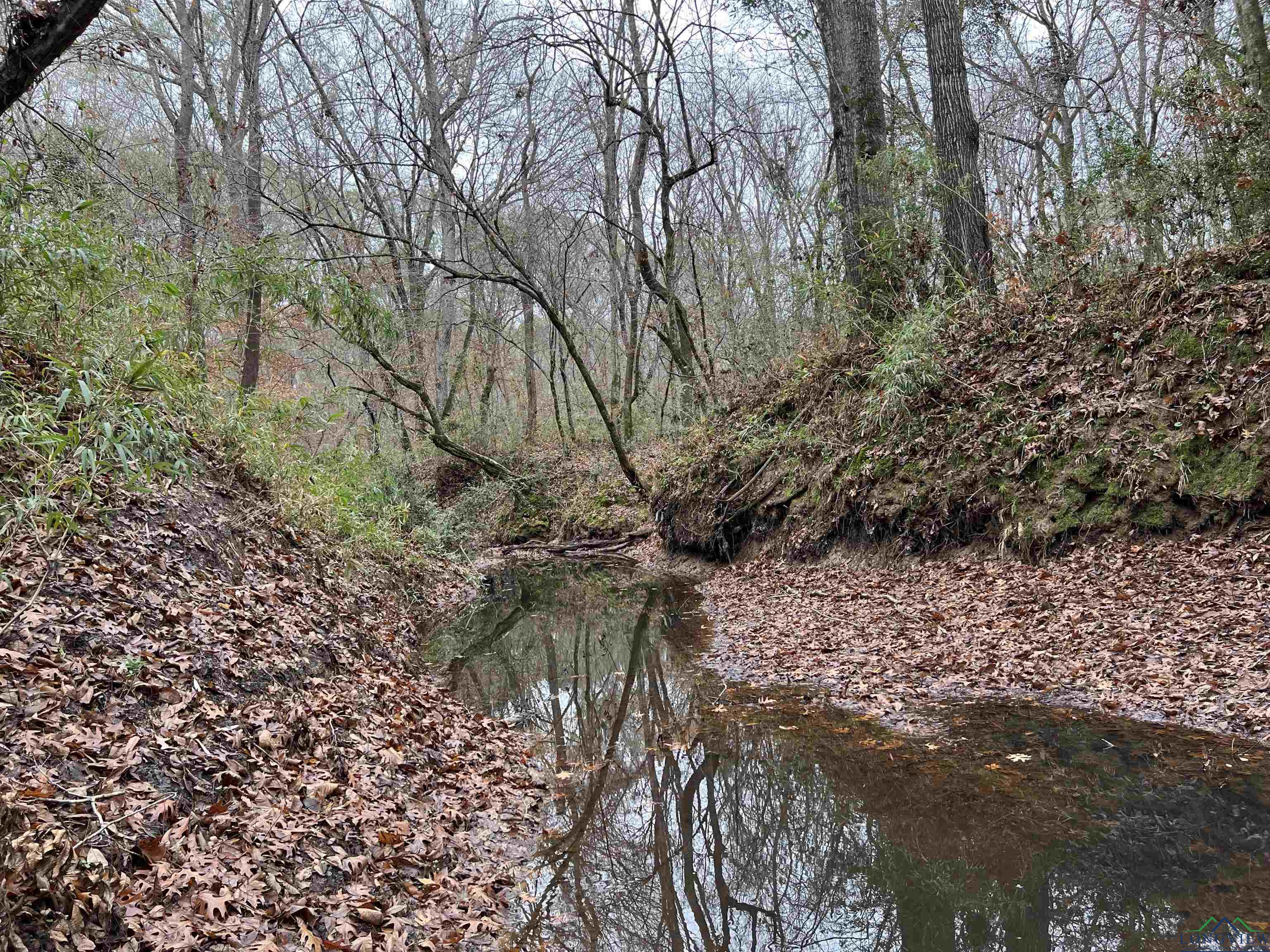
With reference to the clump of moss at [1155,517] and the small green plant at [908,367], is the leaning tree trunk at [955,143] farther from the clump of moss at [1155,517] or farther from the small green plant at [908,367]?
the clump of moss at [1155,517]

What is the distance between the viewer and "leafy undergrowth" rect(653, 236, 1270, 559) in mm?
7180

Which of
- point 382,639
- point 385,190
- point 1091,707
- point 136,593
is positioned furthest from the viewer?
point 385,190

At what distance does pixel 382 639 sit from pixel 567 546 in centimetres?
1049

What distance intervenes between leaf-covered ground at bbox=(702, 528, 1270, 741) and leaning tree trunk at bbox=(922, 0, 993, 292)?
4787mm

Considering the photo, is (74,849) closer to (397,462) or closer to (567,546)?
(567,546)

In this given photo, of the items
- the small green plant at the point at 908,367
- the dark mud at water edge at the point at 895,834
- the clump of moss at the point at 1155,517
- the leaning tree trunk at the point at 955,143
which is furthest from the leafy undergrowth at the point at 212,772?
the leaning tree trunk at the point at 955,143

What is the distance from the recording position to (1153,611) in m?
6.08

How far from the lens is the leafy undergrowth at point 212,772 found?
9.16 ft

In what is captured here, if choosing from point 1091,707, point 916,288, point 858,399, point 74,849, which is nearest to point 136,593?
point 74,849

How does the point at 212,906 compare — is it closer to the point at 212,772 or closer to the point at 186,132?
the point at 212,772

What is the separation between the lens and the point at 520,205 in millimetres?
24453

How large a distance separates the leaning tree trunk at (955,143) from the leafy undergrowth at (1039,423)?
819 millimetres

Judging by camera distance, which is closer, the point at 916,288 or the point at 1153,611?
the point at 1153,611

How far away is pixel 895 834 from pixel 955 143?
1020 centimetres
